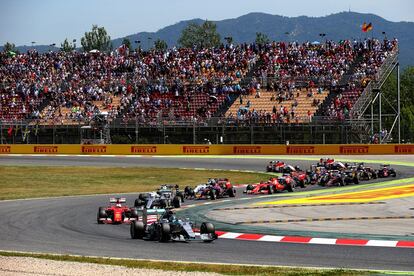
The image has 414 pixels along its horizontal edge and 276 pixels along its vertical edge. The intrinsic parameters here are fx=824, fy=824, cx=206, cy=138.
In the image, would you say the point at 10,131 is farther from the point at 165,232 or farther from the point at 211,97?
the point at 165,232

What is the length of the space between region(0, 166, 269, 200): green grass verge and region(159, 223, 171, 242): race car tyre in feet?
52.8

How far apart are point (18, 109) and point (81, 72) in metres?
7.61

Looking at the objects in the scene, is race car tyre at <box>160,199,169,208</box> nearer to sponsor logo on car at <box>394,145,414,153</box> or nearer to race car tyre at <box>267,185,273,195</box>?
race car tyre at <box>267,185,273,195</box>

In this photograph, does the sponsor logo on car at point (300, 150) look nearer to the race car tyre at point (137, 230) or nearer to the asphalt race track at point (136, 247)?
the asphalt race track at point (136, 247)

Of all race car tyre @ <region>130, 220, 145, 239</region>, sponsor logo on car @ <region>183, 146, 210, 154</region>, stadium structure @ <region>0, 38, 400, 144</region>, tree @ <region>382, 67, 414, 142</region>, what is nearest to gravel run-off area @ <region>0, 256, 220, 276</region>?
race car tyre @ <region>130, 220, 145, 239</region>

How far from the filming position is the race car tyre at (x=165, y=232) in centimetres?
1891

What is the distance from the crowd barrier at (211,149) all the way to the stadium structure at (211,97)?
0.57 metres

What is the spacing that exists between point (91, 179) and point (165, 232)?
26.1 m

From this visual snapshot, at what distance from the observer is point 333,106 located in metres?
59.2

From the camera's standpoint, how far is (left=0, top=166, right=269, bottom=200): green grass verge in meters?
37.9

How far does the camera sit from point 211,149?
60.8 meters

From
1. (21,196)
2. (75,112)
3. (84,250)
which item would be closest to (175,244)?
(84,250)

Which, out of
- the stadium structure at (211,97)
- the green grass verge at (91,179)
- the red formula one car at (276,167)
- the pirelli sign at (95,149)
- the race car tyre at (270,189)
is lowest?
the green grass verge at (91,179)

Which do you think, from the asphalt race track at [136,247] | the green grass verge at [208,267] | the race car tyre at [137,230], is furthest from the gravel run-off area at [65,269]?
the race car tyre at [137,230]
